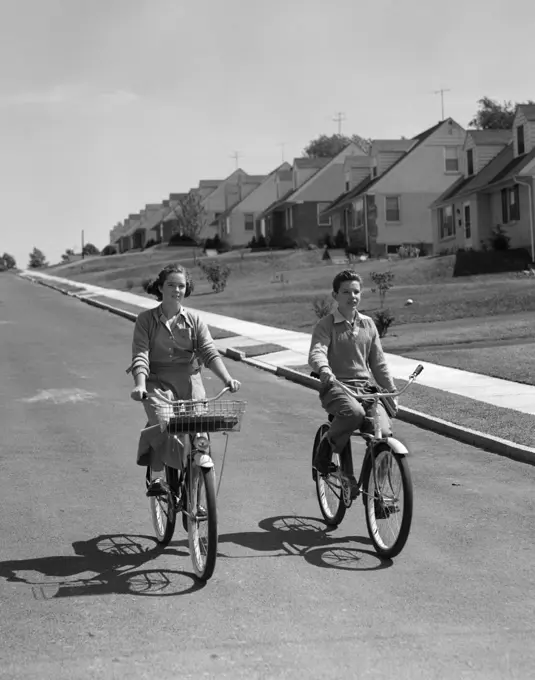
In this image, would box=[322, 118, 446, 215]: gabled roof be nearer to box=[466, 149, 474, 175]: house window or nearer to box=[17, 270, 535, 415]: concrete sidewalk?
box=[466, 149, 474, 175]: house window

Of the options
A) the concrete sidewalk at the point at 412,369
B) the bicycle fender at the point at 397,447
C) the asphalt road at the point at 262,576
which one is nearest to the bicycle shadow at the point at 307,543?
the asphalt road at the point at 262,576

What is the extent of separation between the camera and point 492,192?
48938 mm

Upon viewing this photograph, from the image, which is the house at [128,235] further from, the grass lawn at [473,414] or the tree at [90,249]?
the grass lawn at [473,414]

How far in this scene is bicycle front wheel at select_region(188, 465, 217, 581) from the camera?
662cm

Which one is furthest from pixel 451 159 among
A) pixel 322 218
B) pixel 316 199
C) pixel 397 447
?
pixel 397 447

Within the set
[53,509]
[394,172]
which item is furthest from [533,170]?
[53,509]

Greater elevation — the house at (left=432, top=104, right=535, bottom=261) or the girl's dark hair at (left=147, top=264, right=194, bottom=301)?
the house at (left=432, top=104, right=535, bottom=261)

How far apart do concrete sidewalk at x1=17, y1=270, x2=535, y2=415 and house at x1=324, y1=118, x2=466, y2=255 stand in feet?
95.6

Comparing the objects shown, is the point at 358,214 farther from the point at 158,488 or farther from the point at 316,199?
the point at 158,488

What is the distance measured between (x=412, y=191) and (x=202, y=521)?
54.8 m

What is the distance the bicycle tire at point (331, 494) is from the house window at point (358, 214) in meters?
54.3

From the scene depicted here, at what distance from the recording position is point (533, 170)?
4338 centimetres

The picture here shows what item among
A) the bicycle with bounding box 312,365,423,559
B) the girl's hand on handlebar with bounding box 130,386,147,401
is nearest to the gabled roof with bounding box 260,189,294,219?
the bicycle with bounding box 312,365,423,559

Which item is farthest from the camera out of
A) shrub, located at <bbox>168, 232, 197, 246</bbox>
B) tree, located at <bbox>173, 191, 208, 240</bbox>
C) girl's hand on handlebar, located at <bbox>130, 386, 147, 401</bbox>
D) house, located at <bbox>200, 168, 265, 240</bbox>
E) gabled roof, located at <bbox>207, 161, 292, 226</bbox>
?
house, located at <bbox>200, 168, 265, 240</bbox>
